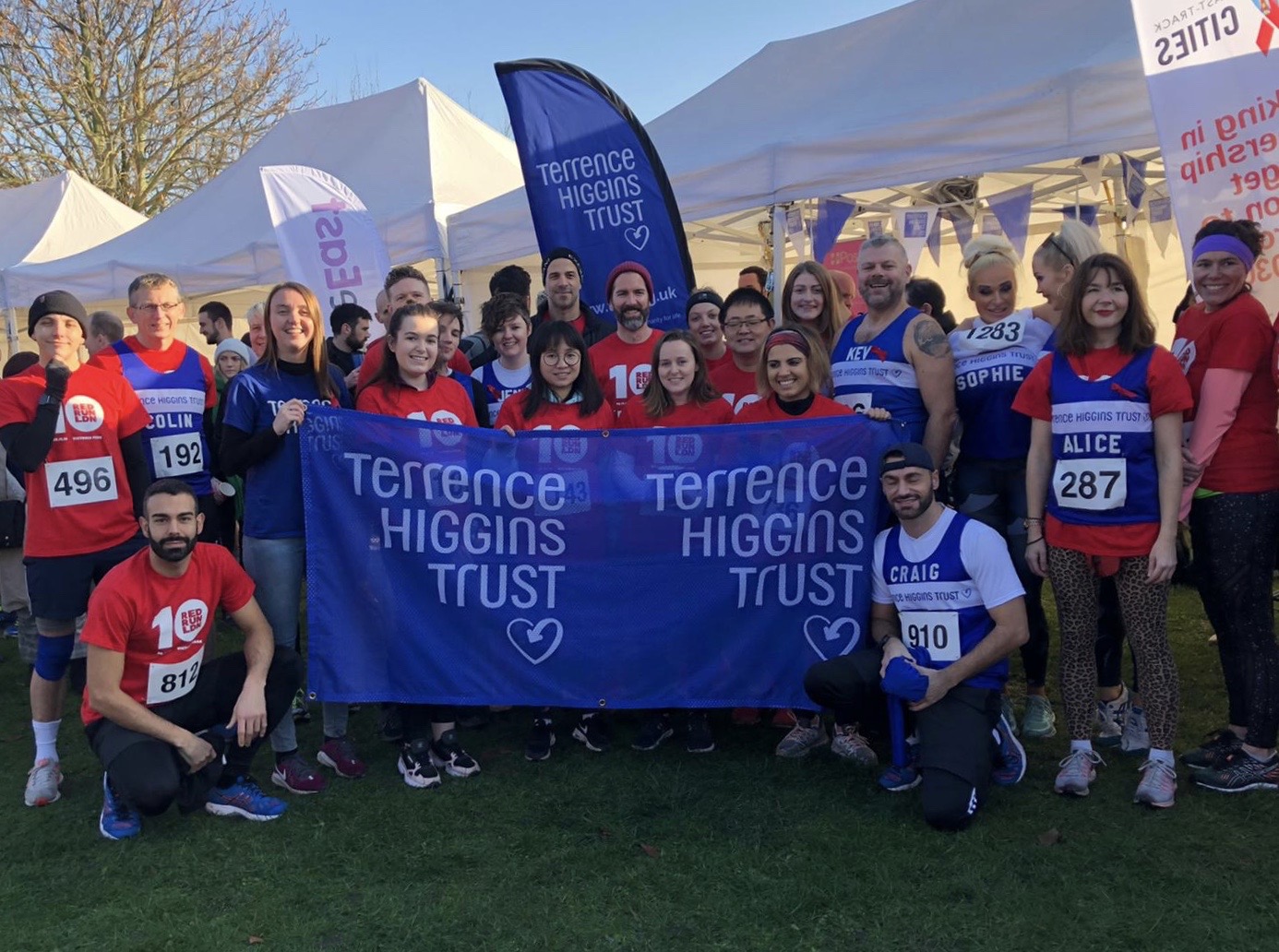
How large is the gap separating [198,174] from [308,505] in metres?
22.4

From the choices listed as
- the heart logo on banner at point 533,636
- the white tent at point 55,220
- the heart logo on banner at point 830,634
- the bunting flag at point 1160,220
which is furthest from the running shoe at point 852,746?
the white tent at point 55,220

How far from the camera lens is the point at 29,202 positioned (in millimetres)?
17797

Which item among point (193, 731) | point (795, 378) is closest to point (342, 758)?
point (193, 731)

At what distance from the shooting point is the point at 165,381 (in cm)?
440

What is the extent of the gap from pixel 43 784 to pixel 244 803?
0.92 meters

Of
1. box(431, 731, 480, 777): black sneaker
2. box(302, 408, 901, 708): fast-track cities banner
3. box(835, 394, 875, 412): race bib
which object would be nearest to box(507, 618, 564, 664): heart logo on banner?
box(302, 408, 901, 708): fast-track cities banner

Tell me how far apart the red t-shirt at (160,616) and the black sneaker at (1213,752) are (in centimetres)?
360

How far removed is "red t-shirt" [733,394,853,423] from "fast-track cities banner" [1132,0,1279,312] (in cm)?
164

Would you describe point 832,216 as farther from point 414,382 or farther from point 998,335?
point 414,382

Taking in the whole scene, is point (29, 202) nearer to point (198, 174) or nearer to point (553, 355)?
point (198, 174)

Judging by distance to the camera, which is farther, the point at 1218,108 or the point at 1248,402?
the point at 1218,108

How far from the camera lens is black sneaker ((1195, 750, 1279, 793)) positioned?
11.8 ft

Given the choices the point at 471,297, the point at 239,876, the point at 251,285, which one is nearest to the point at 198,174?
the point at 251,285

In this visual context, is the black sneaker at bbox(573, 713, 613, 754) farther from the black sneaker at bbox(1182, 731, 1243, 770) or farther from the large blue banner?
the large blue banner
